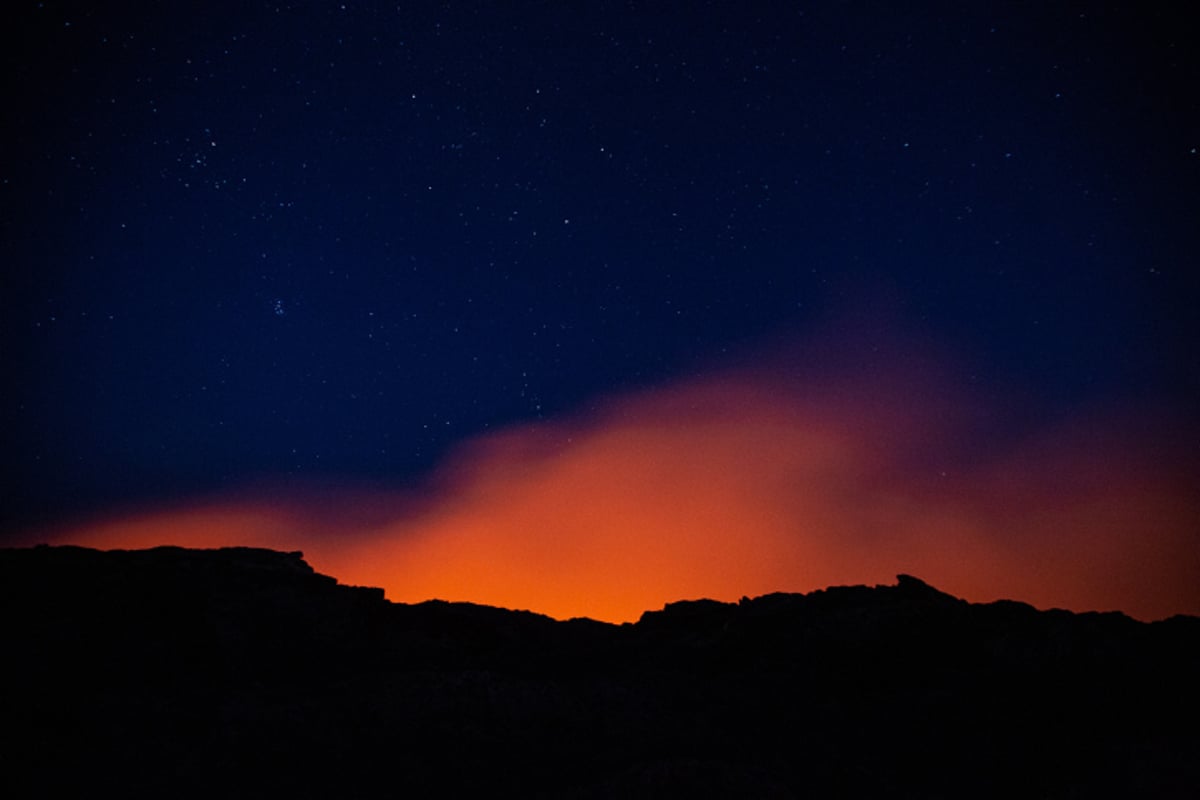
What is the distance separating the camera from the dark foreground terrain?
15164 millimetres

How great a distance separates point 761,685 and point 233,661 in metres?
18.0

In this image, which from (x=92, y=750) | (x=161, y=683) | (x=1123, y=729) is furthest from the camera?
(x=161, y=683)

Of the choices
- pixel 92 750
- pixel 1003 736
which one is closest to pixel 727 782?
pixel 1003 736

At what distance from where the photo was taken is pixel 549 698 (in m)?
19.6

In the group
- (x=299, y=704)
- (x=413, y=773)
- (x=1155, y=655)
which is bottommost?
(x=413, y=773)

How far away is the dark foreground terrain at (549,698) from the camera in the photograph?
597 inches

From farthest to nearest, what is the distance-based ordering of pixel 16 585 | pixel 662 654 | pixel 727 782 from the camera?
1. pixel 662 654
2. pixel 16 585
3. pixel 727 782

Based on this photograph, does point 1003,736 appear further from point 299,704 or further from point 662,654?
point 299,704

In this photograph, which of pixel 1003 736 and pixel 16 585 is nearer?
pixel 1003 736

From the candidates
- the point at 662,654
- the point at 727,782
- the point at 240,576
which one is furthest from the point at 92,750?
the point at 662,654

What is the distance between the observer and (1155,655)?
20.2 meters

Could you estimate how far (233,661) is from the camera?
842 inches

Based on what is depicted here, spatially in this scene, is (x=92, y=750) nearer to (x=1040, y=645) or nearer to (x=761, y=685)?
(x=761, y=685)

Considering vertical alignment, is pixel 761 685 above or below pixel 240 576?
below
